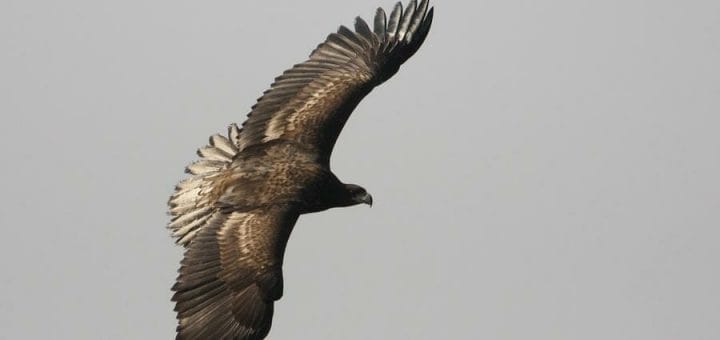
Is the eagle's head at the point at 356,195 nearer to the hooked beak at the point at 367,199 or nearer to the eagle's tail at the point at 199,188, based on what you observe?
the hooked beak at the point at 367,199

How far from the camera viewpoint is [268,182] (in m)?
16.4

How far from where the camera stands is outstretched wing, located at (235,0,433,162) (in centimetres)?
1711

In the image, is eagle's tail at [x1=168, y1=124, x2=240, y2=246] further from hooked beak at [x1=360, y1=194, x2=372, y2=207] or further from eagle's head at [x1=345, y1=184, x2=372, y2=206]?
hooked beak at [x1=360, y1=194, x2=372, y2=207]

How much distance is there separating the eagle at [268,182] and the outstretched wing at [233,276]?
1 centimetres

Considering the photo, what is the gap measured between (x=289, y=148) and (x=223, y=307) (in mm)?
2242

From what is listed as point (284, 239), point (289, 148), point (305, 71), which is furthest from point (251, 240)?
point (305, 71)

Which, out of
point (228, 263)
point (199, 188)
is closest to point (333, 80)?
point (199, 188)

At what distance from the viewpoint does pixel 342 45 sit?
1788 cm

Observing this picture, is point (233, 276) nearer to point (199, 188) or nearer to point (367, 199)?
point (199, 188)

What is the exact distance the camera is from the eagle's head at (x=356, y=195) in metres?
17.3

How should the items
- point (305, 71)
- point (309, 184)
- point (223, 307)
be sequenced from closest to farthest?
point (223, 307), point (309, 184), point (305, 71)

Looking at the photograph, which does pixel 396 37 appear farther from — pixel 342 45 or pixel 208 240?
pixel 208 240

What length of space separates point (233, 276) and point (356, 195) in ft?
7.67

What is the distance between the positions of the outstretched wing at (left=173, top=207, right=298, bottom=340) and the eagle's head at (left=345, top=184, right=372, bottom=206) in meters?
1.20
